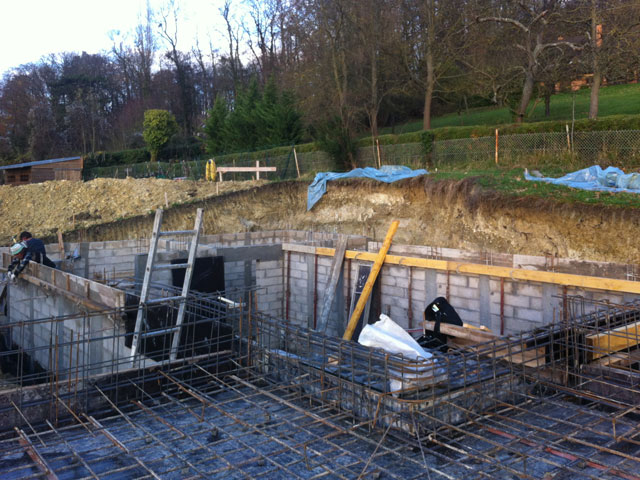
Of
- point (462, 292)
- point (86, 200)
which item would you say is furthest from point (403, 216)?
point (86, 200)

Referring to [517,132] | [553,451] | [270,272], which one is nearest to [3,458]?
[553,451]

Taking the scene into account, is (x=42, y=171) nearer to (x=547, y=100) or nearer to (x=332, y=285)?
(x=332, y=285)

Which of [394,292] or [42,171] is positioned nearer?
[394,292]

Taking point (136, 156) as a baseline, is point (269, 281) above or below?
below

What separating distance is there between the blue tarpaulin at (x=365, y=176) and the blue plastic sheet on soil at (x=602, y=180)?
15.2ft

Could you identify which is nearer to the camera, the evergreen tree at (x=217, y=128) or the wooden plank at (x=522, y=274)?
the wooden plank at (x=522, y=274)

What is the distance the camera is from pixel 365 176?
1919 centimetres

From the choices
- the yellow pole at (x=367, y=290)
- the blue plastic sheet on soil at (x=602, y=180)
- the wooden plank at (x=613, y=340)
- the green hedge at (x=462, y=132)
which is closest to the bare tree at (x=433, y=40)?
the green hedge at (x=462, y=132)

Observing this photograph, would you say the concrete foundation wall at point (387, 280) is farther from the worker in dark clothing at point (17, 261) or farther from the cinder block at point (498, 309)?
the worker in dark clothing at point (17, 261)

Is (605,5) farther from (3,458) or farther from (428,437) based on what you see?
(3,458)

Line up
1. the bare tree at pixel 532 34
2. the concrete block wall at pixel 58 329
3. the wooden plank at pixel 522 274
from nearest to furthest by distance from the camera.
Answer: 1. the wooden plank at pixel 522 274
2. the concrete block wall at pixel 58 329
3. the bare tree at pixel 532 34

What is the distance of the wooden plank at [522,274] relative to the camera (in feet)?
27.6

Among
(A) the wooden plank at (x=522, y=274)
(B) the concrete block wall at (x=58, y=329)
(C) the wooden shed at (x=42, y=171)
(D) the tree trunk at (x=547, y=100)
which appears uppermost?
(D) the tree trunk at (x=547, y=100)

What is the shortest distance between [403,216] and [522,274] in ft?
27.6
